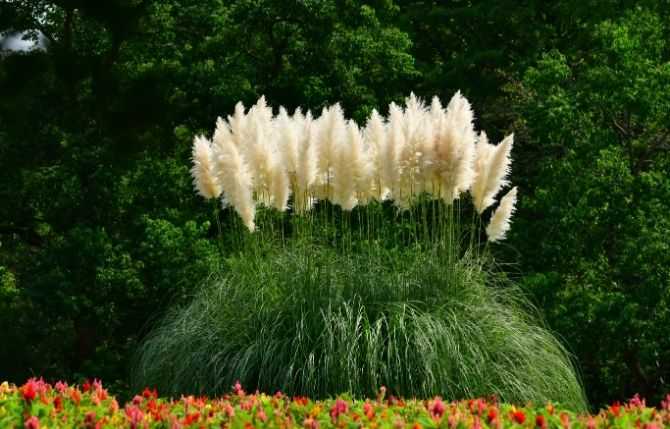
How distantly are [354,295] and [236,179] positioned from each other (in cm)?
133

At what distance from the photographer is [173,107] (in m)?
13.4

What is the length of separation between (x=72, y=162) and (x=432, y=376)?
7.27m

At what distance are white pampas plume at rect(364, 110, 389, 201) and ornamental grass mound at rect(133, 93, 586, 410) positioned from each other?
2cm

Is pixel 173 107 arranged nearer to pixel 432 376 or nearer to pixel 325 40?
pixel 325 40

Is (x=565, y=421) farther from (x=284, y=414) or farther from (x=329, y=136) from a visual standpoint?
(x=329, y=136)

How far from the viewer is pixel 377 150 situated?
7.80 meters

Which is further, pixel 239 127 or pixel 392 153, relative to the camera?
pixel 239 127

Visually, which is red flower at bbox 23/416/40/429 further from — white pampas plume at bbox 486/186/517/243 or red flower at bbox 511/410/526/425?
white pampas plume at bbox 486/186/517/243

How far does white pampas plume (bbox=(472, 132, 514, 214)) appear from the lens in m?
7.66

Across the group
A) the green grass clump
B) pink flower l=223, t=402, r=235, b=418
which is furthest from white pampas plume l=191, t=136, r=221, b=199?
pink flower l=223, t=402, r=235, b=418

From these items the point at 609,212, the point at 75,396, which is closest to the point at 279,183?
the point at 75,396

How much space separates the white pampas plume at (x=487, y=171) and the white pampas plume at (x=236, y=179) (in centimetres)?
170

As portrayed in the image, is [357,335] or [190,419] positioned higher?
[357,335]

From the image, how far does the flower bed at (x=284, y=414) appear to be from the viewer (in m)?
4.54
